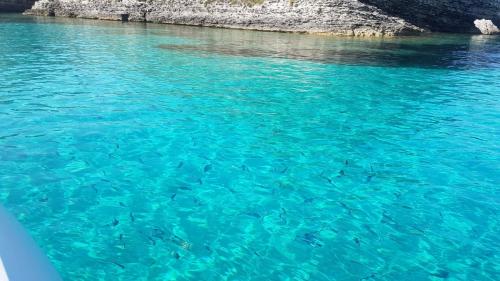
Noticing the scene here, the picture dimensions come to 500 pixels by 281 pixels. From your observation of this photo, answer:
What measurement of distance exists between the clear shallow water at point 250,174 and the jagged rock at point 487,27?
104 feet

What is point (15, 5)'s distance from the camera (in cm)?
5812

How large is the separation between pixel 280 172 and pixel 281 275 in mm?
3347

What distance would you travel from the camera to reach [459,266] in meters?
5.62

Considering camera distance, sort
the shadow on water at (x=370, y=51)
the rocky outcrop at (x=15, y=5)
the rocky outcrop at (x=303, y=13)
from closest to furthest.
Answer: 1. the shadow on water at (x=370, y=51)
2. the rocky outcrop at (x=303, y=13)
3. the rocky outcrop at (x=15, y=5)

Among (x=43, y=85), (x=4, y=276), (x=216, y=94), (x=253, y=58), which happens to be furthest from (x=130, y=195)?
(x=253, y=58)

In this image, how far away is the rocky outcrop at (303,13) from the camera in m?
38.6

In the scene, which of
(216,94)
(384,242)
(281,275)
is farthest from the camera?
(216,94)

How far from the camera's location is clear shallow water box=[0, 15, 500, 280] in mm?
5695

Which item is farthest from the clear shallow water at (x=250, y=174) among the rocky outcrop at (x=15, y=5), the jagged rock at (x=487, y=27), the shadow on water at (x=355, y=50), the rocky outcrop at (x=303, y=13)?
the rocky outcrop at (x=15, y=5)

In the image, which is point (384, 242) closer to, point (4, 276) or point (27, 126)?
point (4, 276)

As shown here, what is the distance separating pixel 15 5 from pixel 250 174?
63243 millimetres

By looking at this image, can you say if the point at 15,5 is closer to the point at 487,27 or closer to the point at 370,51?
the point at 370,51

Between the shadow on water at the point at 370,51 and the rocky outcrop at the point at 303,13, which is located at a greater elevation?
the rocky outcrop at the point at 303,13

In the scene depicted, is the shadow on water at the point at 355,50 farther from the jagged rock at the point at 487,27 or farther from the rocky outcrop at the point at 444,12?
the jagged rock at the point at 487,27
